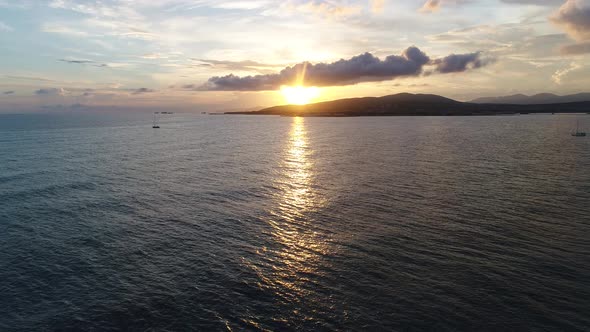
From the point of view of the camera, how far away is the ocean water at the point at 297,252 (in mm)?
29766

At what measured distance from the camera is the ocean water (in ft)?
97.7

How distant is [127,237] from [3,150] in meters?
118

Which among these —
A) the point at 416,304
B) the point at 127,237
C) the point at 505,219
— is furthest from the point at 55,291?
the point at 505,219

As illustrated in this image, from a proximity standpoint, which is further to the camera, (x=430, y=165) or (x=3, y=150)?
(x=3, y=150)

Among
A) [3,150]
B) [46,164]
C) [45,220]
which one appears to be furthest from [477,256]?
[3,150]

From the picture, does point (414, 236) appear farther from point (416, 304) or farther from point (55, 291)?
point (55, 291)

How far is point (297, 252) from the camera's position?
4150cm

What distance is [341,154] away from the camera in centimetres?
12750

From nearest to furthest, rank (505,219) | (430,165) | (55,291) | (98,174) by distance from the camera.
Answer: (55,291) → (505,219) → (98,174) → (430,165)

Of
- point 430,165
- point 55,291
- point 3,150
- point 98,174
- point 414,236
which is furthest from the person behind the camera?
point 3,150

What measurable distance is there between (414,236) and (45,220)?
54.8m

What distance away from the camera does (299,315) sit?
1171 inches

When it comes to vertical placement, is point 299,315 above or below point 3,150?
below

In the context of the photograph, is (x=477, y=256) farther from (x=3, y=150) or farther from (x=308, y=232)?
(x=3, y=150)
